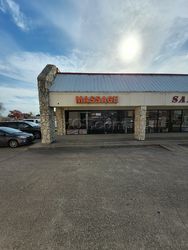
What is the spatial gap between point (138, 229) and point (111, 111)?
12063mm

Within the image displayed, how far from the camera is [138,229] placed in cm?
273

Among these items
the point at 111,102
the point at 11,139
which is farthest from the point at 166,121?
the point at 11,139

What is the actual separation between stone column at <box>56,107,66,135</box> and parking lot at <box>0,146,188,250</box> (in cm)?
767

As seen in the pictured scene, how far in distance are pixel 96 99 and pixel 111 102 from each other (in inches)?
47.2

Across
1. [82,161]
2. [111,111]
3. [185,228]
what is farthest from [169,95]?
[185,228]

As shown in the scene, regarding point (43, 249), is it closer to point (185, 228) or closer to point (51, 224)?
point (51, 224)

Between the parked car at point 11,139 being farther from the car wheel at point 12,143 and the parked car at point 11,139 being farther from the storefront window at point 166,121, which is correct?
the storefront window at point 166,121

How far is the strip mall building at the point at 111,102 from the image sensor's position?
34.4 ft

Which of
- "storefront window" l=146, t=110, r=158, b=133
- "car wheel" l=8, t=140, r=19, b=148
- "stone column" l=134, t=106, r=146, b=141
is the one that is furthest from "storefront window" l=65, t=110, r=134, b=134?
"car wheel" l=8, t=140, r=19, b=148

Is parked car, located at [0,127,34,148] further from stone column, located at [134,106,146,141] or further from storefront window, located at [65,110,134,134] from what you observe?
stone column, located at [134,106,146,141]

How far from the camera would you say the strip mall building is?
34.4 feet

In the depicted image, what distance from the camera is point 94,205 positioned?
11.5ft

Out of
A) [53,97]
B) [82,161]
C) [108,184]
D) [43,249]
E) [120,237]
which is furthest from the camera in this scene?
[53,97]

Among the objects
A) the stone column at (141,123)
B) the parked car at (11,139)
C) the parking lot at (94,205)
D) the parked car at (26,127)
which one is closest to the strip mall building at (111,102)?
the stone column at (141,123)
